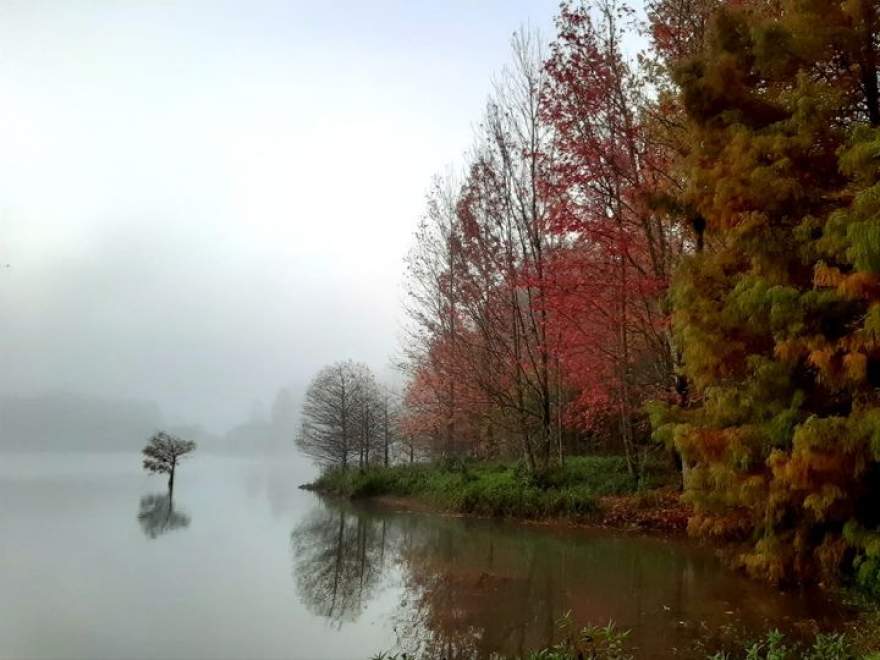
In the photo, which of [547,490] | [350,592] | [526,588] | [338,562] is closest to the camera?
[526,588]

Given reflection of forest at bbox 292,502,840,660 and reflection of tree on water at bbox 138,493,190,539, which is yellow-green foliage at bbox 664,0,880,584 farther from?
reflection of tree on water at bbox 138,493,190,539

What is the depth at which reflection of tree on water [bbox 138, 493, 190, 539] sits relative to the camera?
44.2 ft

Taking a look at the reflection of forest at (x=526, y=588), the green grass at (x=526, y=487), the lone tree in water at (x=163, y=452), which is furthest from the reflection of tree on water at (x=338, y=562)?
the lone tree in water at (x=163, y=452)

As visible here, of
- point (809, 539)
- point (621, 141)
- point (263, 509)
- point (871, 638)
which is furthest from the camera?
Answer: point (263, 509)

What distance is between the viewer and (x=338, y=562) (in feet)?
33.9

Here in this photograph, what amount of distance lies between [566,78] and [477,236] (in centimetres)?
554

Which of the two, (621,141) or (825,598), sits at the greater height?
(621,141)

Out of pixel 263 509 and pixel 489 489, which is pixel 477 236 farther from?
pixel 263 509

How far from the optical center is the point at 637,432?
63.2ft

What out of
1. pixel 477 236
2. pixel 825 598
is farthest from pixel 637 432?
pixel 825 598

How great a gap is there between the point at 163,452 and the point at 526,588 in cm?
2018

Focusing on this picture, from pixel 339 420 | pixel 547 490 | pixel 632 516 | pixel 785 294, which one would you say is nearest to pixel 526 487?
pixel 547 490

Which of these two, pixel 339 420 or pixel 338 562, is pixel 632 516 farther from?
pixel 339 420

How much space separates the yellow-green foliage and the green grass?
24.6 feet
